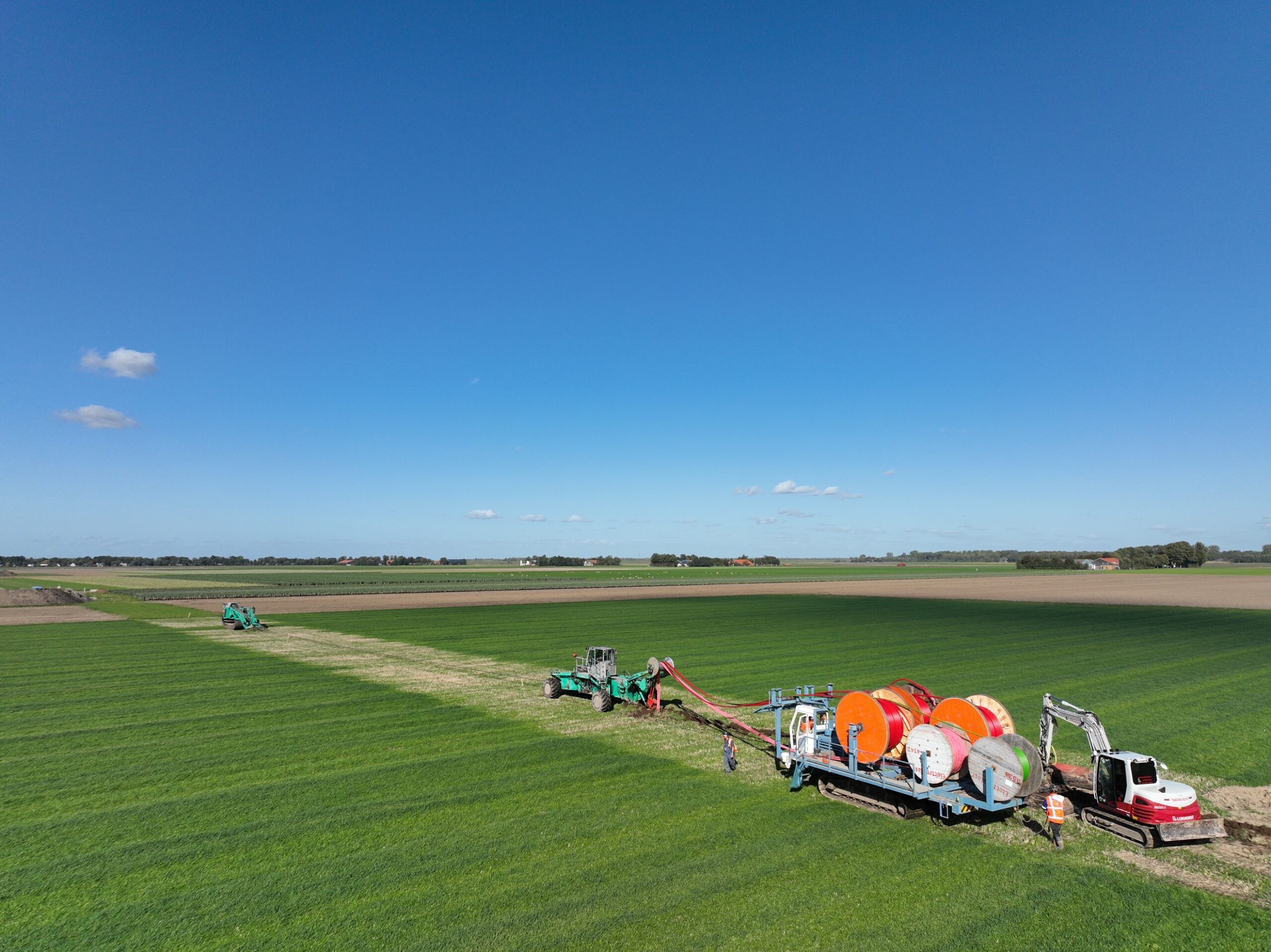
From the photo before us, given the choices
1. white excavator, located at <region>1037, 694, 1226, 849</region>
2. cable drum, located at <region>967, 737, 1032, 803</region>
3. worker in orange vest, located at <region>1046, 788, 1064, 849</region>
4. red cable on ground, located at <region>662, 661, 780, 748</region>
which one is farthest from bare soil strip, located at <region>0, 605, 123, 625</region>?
white excavator, located at <region>1037, 694, 1226, 849</region>

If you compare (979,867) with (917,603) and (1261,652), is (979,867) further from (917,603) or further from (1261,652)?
(917,603)

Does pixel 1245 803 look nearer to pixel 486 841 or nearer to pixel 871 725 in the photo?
pixel 871 725

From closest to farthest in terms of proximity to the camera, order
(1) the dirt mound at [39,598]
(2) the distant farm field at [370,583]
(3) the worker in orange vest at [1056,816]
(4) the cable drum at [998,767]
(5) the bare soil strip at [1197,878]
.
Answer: (5) the bare soil strip at [1197,878]
(3) the worker in orange vest at [1056,816]
(4) the cable drum at [998,767]
(1) the dirt mound at [39,598]
(2) the distant farm field at [370,583]

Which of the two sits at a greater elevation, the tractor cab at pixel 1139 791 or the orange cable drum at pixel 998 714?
the orange cable drum at pixel 998 714

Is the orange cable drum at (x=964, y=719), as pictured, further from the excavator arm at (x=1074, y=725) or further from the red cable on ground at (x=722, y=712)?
the red cable on ground at (x=722, y=712)

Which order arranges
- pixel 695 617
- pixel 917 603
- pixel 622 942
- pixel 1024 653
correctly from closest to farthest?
1. pixel 622 942
2. pixel 1024 653
3. pixel 695 617
4. pixel 917 603

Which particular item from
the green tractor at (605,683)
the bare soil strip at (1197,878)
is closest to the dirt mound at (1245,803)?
the bare soil strip at (1197,878)

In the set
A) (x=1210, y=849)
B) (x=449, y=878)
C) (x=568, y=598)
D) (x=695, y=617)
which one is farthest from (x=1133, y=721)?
(x=568, y=598)
